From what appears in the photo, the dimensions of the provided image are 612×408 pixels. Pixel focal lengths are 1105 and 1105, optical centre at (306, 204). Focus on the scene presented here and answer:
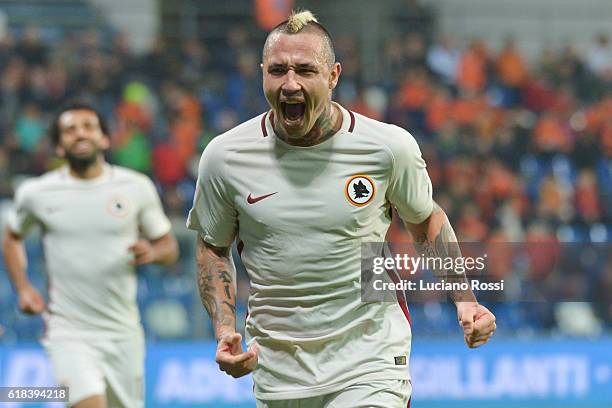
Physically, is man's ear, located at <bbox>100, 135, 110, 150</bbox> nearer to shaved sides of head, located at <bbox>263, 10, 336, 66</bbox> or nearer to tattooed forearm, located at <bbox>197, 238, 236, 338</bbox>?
tattooed forearm, located at <bbox>197, 238, 236, 338</bbox>

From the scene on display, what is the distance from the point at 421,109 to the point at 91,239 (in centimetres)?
915

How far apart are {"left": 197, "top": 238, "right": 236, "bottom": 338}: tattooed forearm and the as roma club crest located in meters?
0.65

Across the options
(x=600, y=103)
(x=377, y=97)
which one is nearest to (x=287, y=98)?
(x=377, y=97)

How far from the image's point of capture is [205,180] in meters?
4.52

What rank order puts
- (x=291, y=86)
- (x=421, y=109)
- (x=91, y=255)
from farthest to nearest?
(x=421, y=109), (x=91, y=255), (x=291, y=86)

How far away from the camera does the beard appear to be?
757cm

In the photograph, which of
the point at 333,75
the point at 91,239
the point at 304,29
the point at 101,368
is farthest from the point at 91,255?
the point at 304,29

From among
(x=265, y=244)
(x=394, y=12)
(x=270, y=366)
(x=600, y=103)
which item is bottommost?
(x=270, y=366)

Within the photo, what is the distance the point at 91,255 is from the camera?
7.36 meters

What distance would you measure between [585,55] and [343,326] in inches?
549

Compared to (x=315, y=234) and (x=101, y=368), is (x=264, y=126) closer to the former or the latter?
(x=315, y=234)

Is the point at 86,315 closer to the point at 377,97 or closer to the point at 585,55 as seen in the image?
the point at 377,97

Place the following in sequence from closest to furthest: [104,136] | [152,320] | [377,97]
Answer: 1. [104,136]
2. [152,320]
3. [377,97]

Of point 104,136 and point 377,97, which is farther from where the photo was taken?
point 377,97
